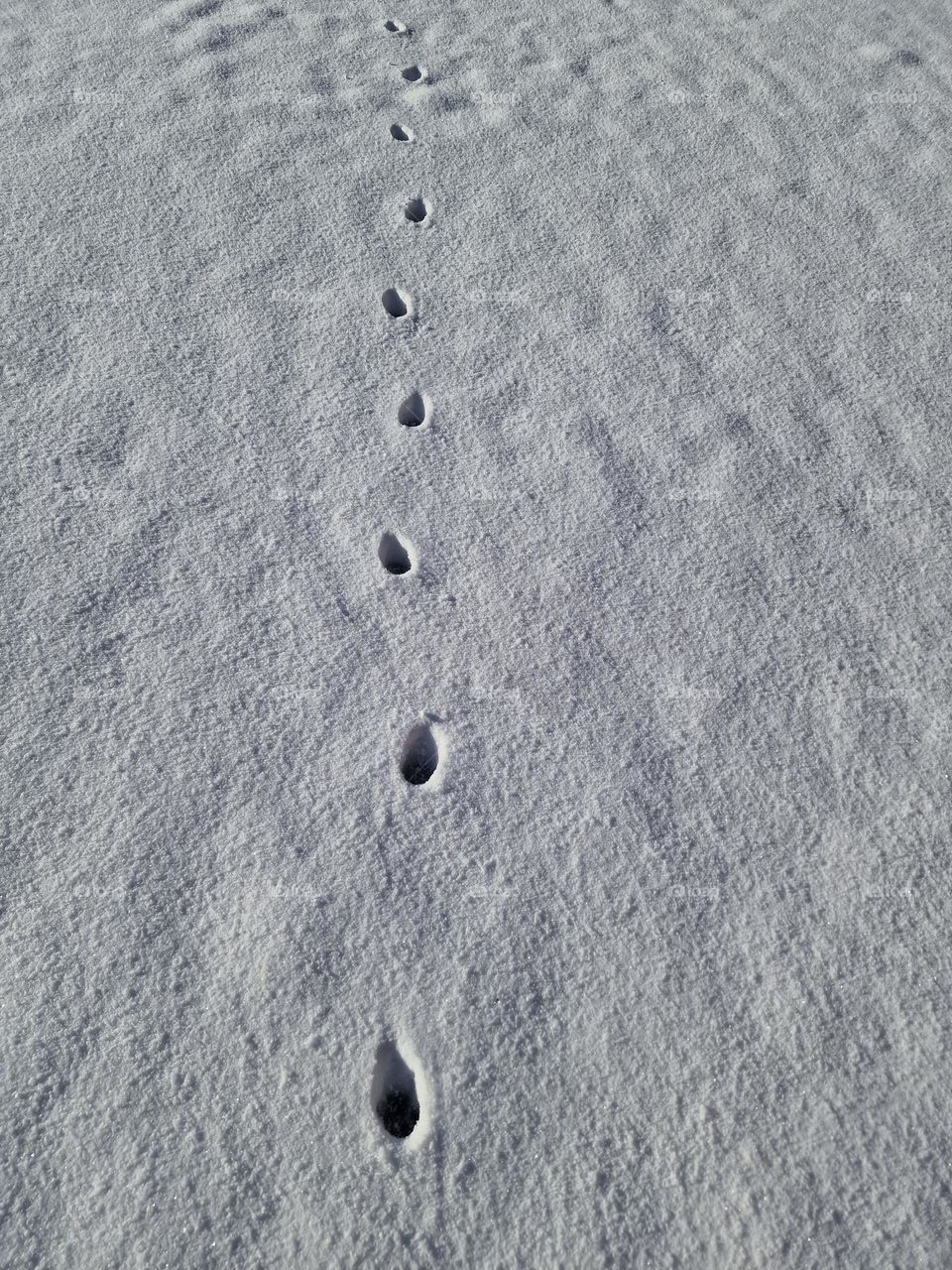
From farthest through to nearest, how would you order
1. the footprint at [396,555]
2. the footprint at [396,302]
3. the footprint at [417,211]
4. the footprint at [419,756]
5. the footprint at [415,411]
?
the footprint at [417,211] < the footprint at [396,302] < the footprint at [415,411] < the footprint at [396,555] < the footprint at [419,756]

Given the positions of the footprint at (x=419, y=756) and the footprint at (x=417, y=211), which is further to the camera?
the footprint at (x=417, y=211)

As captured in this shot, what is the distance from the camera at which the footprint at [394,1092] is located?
4.49ft

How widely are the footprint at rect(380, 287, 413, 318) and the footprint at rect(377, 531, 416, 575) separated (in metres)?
0.71

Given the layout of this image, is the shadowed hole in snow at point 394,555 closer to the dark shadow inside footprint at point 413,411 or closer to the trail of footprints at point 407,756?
the trail of footprints at point 407,756

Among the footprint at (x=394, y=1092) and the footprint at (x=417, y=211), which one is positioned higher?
the footprint at (x=417, y=211)

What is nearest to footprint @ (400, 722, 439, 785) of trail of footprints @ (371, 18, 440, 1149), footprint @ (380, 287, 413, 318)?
trail of footprints @ (371, 18, 440, 1149)

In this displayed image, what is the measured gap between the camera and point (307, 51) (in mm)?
3219

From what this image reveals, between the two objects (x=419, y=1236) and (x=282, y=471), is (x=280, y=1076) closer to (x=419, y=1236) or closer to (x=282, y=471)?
(x=419, y=1236)

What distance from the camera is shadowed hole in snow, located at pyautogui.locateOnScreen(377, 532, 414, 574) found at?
199 cm

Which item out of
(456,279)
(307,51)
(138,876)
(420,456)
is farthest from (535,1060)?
(307,51)

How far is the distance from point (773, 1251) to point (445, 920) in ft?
1.91

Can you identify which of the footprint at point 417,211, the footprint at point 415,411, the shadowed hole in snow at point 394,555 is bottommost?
the shadowed hole in snow at point 394,555

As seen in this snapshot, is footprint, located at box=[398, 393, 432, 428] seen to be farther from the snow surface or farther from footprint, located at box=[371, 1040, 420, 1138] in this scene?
footprint, located at box=[371, 1040, 420, 1138]

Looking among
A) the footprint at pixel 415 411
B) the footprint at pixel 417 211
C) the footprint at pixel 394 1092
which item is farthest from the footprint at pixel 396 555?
the footprint at pixel 417 211
